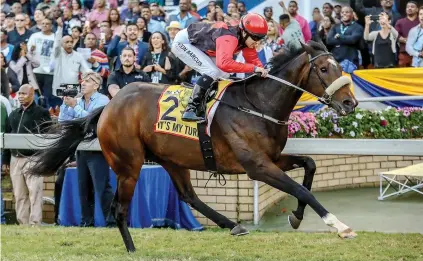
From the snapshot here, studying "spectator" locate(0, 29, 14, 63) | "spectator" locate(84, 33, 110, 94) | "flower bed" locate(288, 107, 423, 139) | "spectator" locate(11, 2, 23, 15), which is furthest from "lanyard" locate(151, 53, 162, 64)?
"spectator" locate(11, 2, 23, 15)

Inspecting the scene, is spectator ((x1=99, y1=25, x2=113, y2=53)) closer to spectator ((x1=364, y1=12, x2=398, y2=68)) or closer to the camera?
the camera

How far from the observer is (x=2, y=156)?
1069 centimetres

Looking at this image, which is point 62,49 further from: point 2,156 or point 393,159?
point 393,159

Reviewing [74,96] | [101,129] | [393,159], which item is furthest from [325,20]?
[101,129]

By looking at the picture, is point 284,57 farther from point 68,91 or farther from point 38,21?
point 38,21

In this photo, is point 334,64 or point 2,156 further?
point 2,156

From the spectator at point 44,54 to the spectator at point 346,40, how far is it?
16.1 ft

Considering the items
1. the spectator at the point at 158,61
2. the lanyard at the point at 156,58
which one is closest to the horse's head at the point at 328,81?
the spectator at the point at 158,61

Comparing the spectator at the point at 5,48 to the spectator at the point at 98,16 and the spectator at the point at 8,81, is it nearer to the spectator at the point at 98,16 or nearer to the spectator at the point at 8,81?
the spectator at the point at 8,81

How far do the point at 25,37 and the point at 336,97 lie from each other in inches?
380

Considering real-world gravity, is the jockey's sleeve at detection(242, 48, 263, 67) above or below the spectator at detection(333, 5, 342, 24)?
above

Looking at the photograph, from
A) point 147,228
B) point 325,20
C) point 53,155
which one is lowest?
point 147,228

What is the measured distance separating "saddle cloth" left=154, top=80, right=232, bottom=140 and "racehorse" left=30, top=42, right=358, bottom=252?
0.06 m

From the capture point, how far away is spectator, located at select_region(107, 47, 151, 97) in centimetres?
1038
